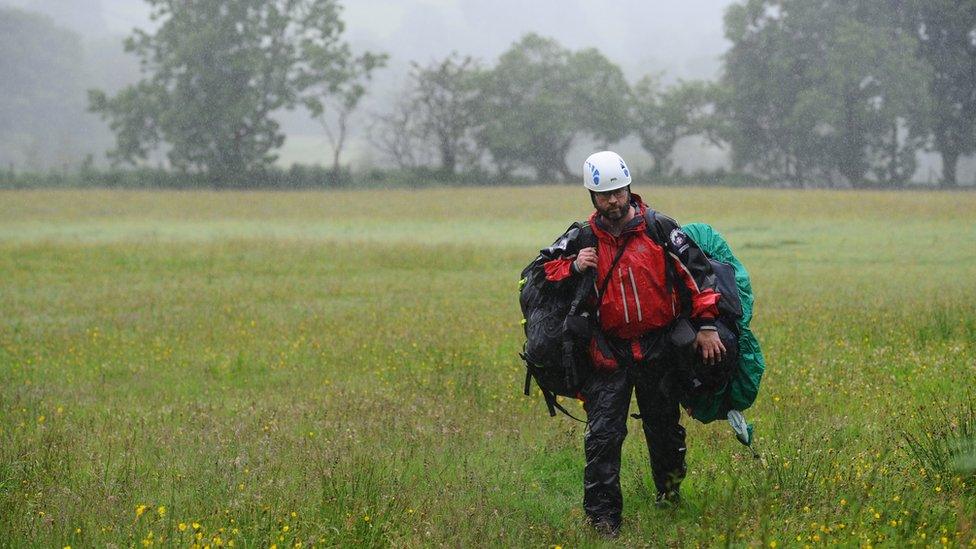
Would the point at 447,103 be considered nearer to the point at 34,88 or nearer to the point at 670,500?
the point at 34,88

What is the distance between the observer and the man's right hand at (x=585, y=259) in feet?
20.7

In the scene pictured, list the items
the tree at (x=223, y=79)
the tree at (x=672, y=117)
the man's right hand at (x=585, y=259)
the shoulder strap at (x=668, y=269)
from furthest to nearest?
the tree at (x=672, y=117), the tree at (x=223, y=79), the shoulder strap at (x=668, y=269), the man's right hand at (x=585, y=259)

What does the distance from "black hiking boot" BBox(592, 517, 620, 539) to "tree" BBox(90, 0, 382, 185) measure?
7191 centimetres

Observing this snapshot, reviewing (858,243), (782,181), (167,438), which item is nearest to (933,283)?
(858,243)

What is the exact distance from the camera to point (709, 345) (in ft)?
21.0

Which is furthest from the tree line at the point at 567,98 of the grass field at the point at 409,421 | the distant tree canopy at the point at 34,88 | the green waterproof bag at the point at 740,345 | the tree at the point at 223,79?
the green waterproof bag at the point at 740,345

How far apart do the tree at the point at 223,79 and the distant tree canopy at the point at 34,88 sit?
47677 mm

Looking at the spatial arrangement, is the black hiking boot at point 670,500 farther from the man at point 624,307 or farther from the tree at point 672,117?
the tree at point 672,117

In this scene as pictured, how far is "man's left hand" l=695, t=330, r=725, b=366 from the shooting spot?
6.39 m

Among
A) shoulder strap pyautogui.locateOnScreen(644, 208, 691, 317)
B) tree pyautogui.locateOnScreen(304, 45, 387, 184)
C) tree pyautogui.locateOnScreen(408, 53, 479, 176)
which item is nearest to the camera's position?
shoulder strap pyautogui.locateOnScreen(644, 208, 691, 317)

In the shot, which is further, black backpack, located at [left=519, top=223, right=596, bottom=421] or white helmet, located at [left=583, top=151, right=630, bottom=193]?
black backpack, located at [left=519, top=223, right=596, bottom=421]

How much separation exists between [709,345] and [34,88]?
14397cm

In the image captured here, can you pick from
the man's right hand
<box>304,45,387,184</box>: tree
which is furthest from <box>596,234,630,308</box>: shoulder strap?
<box>304,45,387,184</box>: tree

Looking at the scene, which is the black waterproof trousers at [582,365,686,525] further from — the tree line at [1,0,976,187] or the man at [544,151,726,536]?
the tree line at [1,0,976,187]
